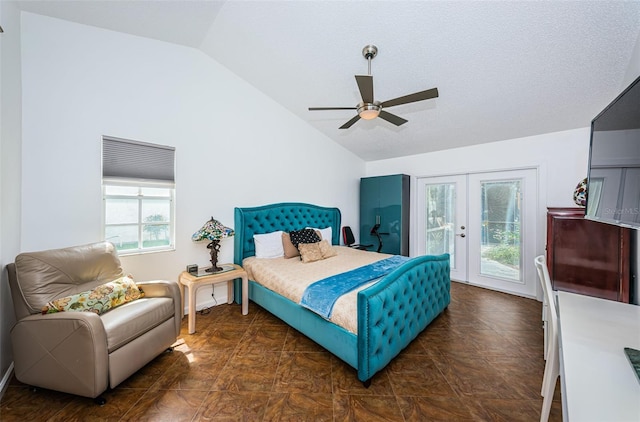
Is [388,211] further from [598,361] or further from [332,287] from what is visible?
[598,361]

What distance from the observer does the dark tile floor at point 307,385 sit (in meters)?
1.59

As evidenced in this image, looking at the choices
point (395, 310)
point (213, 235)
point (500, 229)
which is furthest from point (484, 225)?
point (213, 235)

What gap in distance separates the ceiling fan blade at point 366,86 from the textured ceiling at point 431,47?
0.72m

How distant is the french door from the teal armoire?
380mm

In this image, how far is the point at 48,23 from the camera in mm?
2186

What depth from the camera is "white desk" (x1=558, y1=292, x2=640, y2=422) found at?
0.69m

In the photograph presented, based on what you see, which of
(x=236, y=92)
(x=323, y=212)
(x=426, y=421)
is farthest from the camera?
(x=323, y=212)

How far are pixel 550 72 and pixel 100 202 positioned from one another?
180 inches

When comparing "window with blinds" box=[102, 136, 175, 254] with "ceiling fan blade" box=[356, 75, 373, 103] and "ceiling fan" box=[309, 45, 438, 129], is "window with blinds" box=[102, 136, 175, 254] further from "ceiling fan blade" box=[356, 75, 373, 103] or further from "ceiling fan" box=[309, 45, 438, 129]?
"ceiling fan blade" box=[356, 75, 373, 103]

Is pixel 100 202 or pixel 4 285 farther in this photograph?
pixel 100 202

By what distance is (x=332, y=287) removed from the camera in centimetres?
219

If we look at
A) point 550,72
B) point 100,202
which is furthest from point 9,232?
point 550,72

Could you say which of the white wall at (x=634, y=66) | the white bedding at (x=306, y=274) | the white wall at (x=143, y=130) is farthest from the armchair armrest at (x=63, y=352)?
the white wall at (x=634, y=66)

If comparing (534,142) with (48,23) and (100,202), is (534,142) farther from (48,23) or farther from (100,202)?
(48,23)
